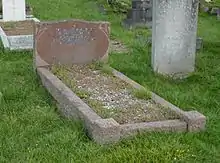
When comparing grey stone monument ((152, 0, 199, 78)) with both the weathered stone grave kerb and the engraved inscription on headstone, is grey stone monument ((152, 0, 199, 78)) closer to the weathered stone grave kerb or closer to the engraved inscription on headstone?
the engraved inscription on headstone

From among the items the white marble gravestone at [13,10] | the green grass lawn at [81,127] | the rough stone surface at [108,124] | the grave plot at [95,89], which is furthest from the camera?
the white marble gravestone at [13,10]

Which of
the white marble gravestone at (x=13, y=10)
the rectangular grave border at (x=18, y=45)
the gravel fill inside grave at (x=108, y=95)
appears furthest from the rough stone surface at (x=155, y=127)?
the white marble gravestone at (x=13, y=10)

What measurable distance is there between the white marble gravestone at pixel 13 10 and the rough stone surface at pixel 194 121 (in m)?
6.81

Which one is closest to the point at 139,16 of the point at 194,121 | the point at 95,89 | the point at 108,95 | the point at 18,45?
the point at 18,45

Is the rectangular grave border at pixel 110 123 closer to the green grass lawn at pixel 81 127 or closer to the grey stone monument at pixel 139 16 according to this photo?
the green grass lawn at pixel 81 127

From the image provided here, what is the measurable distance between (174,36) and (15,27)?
13.2ft

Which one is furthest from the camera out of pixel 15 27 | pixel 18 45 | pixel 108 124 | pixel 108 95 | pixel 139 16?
pixel 139 16

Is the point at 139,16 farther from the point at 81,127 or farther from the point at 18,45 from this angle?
the point at 81,127

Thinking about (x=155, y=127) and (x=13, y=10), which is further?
(x=13, y=10)

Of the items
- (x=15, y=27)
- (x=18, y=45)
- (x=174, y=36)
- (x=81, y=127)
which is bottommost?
(x=81, y=127)

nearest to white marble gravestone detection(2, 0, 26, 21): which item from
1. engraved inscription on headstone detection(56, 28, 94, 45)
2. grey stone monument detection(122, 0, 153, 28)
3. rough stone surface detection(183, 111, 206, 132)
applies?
grey stone monument detection(122, 0, 153, 28)

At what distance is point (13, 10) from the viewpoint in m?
10.6

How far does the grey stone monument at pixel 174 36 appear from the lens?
6.79 meters

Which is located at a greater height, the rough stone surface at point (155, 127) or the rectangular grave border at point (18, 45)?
the rectangular grave border at point (18, 45)
